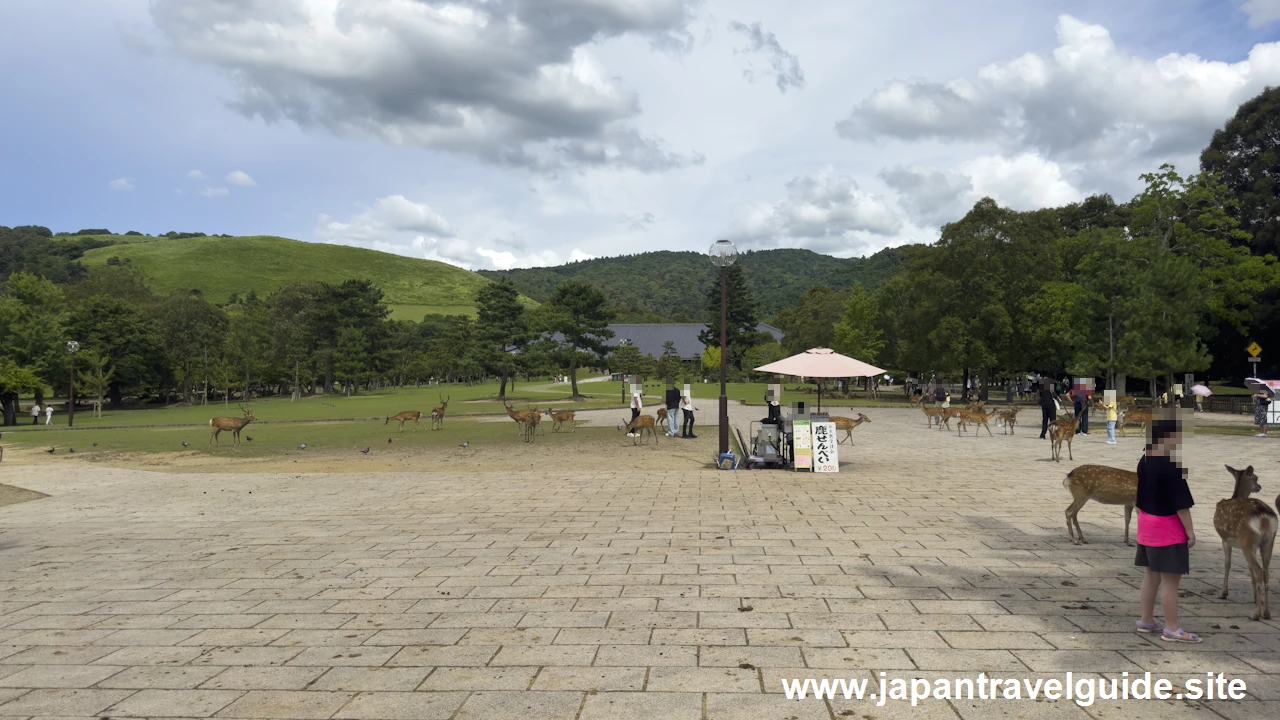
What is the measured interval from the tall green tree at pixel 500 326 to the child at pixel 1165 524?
144 ft

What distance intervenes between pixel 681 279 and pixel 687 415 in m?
160

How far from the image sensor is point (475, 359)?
1881 inches

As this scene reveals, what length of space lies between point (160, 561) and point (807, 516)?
23.3ft

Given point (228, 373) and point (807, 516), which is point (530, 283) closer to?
point (228, 373)

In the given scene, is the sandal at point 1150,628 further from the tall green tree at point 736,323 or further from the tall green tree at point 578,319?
the tall green tree at point 736,323

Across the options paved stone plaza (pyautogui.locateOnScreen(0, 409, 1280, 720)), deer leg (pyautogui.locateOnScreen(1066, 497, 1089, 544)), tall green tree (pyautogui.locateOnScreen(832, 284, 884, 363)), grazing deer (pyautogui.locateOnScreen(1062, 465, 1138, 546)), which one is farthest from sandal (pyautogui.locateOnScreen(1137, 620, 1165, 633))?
tall green tree (pyautogui.locateOnScreen(832, 284, 884, 363))

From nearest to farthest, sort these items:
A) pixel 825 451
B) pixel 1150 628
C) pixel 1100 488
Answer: pixel 1150 628 → pixel 1100 488 → pixel 825 451

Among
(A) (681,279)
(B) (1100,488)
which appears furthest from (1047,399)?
(A) (681,279)

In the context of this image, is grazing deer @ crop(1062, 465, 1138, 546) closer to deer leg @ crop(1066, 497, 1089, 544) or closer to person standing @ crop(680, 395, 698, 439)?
deer leg @ crop(1066, 497, 1089, 544)

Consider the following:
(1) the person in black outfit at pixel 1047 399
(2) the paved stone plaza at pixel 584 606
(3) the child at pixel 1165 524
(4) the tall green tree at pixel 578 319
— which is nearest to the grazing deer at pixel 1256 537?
(2) the paved stone plaza at pixel 584 606

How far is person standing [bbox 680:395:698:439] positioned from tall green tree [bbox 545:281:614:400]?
26.1 meters

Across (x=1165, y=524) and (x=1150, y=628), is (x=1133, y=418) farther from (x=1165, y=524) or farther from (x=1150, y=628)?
(x=1165, y=524)

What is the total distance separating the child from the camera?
14.7 ft

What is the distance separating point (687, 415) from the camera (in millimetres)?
20188
